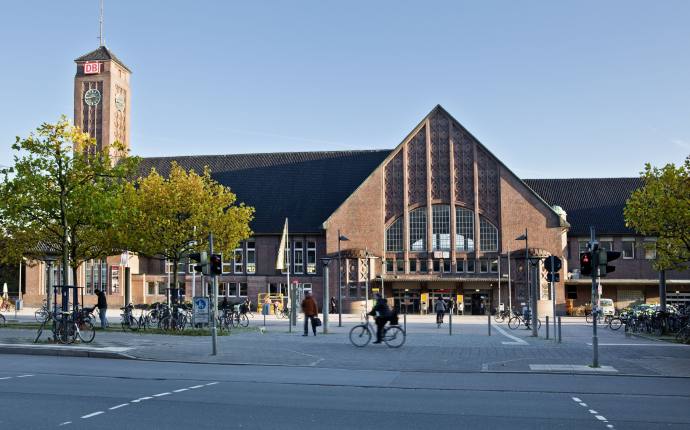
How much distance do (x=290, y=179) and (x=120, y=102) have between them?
20239 millimetres

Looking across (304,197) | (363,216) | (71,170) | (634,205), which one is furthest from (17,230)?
(304,197)

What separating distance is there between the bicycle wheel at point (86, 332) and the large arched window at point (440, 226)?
3701 centimetres

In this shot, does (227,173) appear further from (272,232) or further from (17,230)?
(17,230)

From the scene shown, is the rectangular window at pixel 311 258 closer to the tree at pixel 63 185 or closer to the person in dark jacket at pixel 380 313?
the tree at pixel 63 185

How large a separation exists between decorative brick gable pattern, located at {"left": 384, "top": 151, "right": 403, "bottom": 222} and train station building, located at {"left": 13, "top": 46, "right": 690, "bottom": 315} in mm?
84

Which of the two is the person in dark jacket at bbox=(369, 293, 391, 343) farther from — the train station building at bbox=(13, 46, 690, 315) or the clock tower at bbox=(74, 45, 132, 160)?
the clock tower at bbox=(74, 45, 132, 160)

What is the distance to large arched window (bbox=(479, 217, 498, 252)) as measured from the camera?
212 ft

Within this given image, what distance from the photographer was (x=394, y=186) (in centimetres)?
6550

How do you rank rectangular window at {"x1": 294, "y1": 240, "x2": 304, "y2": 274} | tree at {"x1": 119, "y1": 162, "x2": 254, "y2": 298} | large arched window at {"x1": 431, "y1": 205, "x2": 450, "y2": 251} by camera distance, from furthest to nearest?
rectangular window at {"x1": 294, "y1": 240, "x2": 304, "y2": 274} < large arched window at {"x1": 431, "y1": 205, "x2": 450, "y2": 251} < tree at {"x1": 119, "y1": 162, "x2": 254, "y2": 298}

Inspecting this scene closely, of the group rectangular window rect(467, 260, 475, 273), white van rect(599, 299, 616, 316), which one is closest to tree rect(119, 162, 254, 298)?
rectangular window rect(467, 260, 475, 273)

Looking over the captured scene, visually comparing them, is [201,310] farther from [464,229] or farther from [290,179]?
[290,179]

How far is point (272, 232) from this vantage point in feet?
233

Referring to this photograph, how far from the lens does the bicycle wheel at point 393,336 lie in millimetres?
25531

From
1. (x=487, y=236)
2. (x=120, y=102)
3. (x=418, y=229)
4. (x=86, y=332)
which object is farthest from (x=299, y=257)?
(x=86, y=332)
